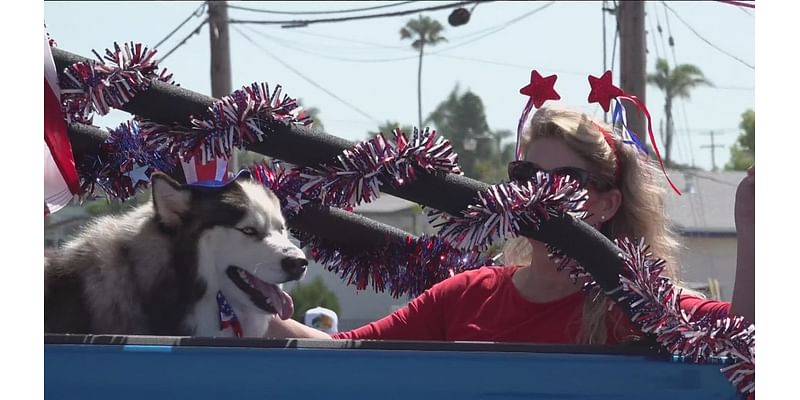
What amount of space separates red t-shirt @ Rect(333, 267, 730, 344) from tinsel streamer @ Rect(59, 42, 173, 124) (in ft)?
3.03

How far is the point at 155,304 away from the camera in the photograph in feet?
8.59

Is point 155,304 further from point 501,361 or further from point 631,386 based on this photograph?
point 631,386

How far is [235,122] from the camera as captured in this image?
2047 mm

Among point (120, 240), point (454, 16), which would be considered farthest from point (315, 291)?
point (120, 240)

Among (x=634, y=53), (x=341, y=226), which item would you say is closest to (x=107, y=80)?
(x=341, y=226)

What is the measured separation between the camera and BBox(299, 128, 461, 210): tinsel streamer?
1988 mm

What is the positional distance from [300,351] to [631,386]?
0.63 meters

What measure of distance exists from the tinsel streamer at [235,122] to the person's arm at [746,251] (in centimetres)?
92

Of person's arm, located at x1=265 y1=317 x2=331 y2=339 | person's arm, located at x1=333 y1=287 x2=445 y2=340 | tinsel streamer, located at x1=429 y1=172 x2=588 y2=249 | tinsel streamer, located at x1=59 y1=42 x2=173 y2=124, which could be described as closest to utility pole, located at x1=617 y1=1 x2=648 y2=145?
person's arm, located at x1=333 y1=287 x2=445 y2=340

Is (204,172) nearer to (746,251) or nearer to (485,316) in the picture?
(485,316)

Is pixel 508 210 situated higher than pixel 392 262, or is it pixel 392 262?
pixel 508 210

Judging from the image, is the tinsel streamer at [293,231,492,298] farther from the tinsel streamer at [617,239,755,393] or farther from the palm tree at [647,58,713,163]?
the palm tree at [647,58,713,163]

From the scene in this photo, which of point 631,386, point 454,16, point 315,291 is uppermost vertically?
point 454,16

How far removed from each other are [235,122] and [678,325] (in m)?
0.98
